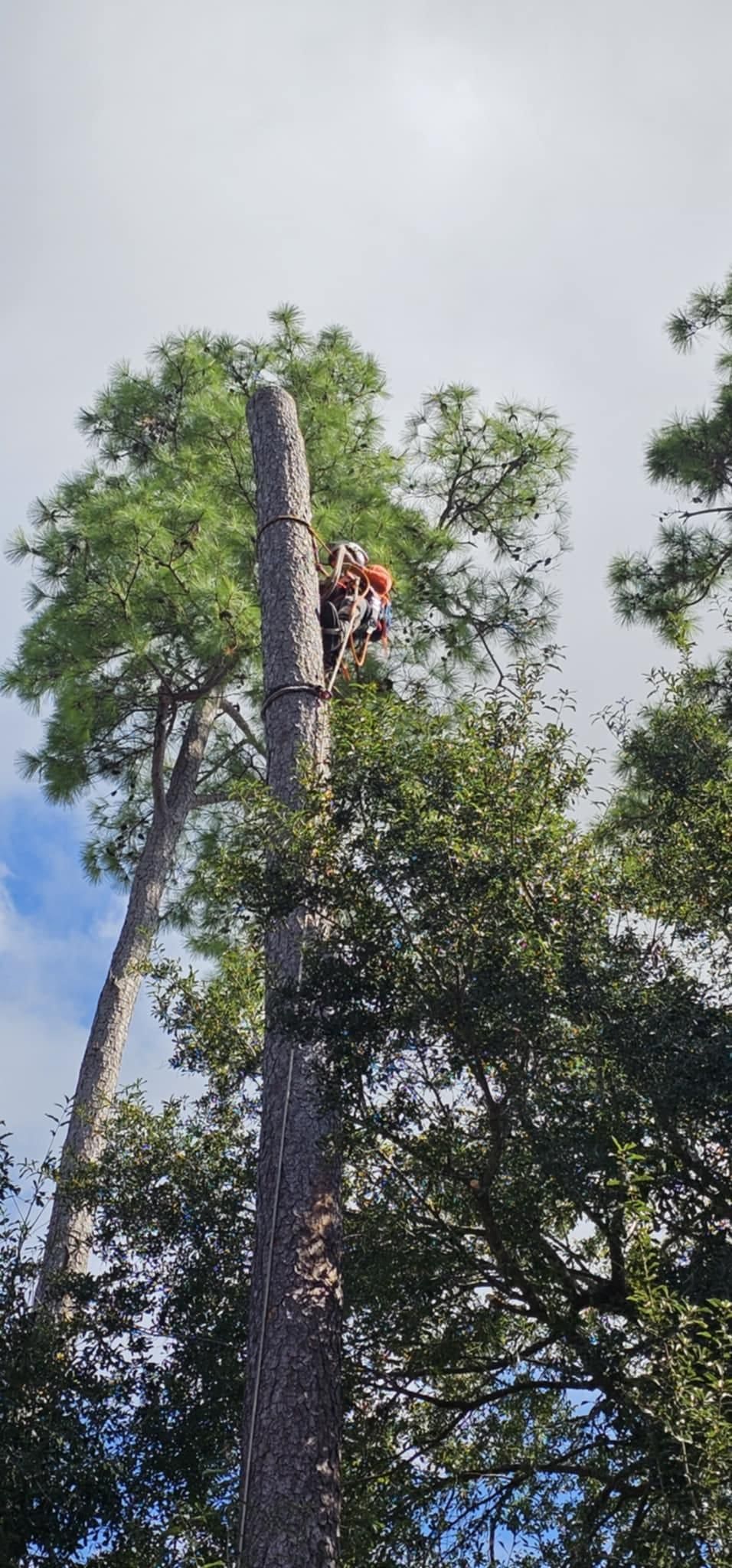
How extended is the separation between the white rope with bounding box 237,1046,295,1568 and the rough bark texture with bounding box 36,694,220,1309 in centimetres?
127

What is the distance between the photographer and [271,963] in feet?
19.1

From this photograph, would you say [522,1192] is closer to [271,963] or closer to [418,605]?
[271,963]

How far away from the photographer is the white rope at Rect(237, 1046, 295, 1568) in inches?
180

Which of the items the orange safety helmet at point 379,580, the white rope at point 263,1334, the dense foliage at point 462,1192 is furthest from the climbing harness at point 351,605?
the white rope at point 263,1334

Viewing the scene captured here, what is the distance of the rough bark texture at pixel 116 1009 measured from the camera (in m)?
7.20

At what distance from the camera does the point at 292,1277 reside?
5.09 metres

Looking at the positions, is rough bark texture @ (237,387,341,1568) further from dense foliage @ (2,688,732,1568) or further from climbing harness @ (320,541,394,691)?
A: climbing harness @ (320,541,394,691)

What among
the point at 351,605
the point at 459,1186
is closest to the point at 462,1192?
the point at 459,1186

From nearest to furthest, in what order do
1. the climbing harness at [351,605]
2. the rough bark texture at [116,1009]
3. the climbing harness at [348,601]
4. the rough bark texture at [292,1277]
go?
1. the rough bark texture at [292,1277]
2. the rough bark texture at [116,1009]
3. the climbing harness at [348,601]
4. the climbing harness at [351,605]

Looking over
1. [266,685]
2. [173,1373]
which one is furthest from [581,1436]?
[266,685]

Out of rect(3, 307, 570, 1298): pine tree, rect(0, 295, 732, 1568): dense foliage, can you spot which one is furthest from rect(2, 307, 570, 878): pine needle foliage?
rect(0, 295, 732, 1568): dense foliage

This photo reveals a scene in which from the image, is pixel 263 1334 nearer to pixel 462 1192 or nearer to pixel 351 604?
pixel 462 1192

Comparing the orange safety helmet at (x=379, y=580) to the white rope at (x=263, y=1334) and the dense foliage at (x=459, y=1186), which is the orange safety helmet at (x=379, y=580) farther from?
the white rope at (x=263, y=1334)

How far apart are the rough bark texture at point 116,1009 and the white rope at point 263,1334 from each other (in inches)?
50.2
